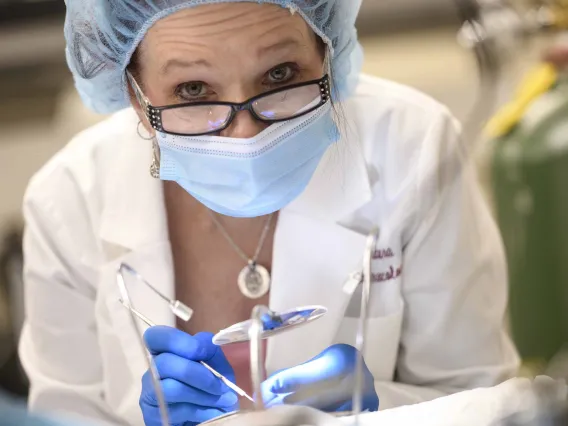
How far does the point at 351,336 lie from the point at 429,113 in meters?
0.35

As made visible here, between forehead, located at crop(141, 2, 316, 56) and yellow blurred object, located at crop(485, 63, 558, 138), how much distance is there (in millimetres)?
533

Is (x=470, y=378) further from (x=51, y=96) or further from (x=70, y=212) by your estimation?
(x=51, y=96)

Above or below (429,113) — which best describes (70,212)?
below

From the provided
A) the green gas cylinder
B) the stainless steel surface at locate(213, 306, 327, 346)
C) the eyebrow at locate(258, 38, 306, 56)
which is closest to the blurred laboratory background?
the green gas cylinder

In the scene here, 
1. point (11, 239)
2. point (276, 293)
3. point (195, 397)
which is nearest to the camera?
point (195, 397)

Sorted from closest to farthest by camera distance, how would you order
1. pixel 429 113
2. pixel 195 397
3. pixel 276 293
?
pixel 195 397, pixel 276 293, pixel 429 113

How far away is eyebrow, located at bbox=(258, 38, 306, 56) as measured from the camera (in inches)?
31.6

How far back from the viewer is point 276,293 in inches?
35.9

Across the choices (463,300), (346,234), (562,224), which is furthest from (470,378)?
(562,224)

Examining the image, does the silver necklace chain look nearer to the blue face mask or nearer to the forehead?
the blue face mask

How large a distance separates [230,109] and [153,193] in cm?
24

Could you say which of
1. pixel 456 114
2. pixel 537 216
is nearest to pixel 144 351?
pixel 456 114

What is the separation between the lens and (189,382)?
81 centimetres

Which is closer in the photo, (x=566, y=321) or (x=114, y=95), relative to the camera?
(x=566, y=321)
